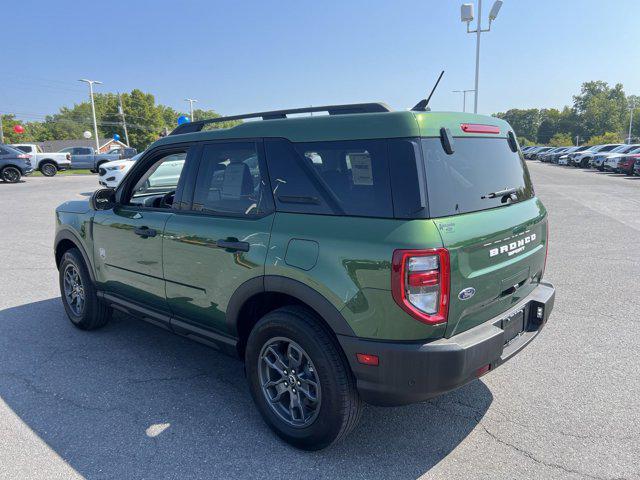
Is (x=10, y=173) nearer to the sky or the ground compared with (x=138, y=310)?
nearer to the sky

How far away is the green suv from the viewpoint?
2.24 metres

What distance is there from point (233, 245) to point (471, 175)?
1.47m

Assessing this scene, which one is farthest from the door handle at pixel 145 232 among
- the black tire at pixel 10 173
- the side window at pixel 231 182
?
the black tire at pixel 10 173

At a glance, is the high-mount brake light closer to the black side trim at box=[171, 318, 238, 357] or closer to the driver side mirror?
the black side trim at box=[171, 318, 238, 357]

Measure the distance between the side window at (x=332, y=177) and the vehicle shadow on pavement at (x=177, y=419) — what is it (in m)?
1.42

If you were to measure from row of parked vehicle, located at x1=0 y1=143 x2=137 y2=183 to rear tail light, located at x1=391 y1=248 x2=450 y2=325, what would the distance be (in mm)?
17818

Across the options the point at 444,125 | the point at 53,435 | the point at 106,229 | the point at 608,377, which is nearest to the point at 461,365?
the point at 444,125

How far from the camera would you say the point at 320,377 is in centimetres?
250

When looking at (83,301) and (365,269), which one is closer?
(365,269)

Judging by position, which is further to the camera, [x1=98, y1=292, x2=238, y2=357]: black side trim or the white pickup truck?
the white pickup truck

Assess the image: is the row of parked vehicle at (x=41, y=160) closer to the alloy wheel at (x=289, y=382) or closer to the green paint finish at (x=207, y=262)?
the green paint finish at (x=207, y=262)

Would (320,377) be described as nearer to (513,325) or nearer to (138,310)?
(513,325)

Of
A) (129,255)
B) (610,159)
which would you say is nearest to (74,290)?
(129,255)

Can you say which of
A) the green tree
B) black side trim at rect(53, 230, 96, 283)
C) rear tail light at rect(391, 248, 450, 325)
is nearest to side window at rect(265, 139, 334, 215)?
rear tail light at rect(391, 248, 450, 325)
